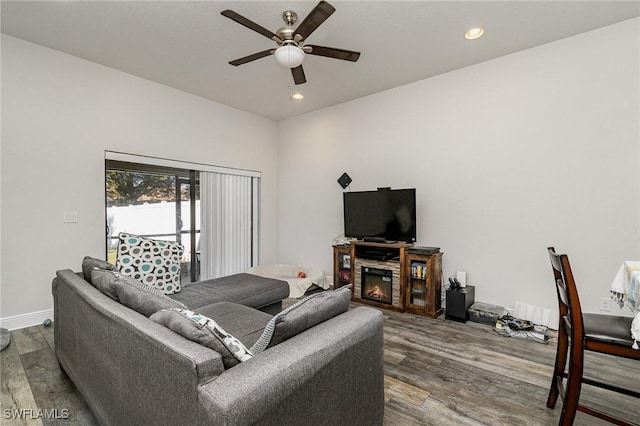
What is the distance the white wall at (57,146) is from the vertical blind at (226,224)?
819 mm

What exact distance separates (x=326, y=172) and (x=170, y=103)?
245cm

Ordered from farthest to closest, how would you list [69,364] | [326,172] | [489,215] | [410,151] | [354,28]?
[326,172] → [410,151] → [489,215] → [354,28] → [69,364]

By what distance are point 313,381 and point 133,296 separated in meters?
0.99

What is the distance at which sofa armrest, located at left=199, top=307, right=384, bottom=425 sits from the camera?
2.76ft

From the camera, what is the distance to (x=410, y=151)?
399cm

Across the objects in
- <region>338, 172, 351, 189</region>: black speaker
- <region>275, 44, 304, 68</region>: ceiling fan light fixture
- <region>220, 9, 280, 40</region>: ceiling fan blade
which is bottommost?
<region>338, 172, 351, 189</region>: black speaker

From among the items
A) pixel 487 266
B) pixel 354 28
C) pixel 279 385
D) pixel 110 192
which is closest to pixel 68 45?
pixel 110 192

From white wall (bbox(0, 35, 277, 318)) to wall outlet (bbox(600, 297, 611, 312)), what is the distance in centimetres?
510

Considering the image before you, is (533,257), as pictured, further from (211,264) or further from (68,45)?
(68,45)

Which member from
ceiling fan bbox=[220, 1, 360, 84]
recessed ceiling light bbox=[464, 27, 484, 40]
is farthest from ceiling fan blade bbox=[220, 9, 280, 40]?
recessed ceiling light bbox=[464, 27, 484, 40]

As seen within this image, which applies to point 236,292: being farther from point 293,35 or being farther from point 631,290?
point 631,290

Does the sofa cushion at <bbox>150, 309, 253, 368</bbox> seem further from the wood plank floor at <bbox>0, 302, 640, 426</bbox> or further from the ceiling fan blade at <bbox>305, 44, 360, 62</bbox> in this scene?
the ceiling fan blade at <bbox>305, 44, 360, 62</bbox>

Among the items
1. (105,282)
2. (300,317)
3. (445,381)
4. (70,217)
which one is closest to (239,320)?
(105,282)

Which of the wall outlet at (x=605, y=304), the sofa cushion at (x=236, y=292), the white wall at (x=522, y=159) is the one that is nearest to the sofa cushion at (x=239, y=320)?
the sofa cushion at (x=236, y=292)
